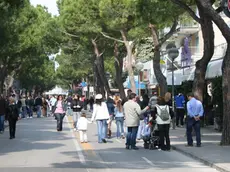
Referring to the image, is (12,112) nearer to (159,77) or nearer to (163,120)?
(163,120)

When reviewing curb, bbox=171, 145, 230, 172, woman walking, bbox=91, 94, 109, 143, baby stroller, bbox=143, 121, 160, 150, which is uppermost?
woman walking, bbox=91, 94, 109, 143

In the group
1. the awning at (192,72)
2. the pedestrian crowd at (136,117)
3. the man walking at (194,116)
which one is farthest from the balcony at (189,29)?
the man walking at (194,116)

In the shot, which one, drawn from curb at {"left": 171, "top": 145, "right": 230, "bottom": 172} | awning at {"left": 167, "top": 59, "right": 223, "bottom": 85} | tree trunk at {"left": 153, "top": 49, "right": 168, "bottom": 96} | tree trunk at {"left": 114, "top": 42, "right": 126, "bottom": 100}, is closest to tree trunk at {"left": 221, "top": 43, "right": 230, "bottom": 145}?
curb at {"left": 171, "top": 145, "right": 230, "bottom": 172}

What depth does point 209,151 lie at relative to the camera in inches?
642

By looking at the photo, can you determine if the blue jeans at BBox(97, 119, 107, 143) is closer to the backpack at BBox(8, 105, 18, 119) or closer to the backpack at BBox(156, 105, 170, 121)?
the backpack at BBox(156, 105, 170, 121)

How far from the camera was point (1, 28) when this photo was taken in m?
32.2

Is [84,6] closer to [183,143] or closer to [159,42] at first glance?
[159,42]

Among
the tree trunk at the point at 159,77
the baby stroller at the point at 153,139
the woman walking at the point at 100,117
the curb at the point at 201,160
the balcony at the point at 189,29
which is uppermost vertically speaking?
the balcony at the point at 189,29

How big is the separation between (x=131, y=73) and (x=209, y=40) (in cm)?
1912

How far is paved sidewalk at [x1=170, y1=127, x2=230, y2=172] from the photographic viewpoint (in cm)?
1356

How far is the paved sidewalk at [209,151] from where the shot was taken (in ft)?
44.5

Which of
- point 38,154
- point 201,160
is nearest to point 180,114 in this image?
point 38,154

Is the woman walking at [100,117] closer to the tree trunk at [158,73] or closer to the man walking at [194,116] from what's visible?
the man walking at [194,116]

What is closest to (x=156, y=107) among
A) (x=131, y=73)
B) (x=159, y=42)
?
(x=159, y=42)
